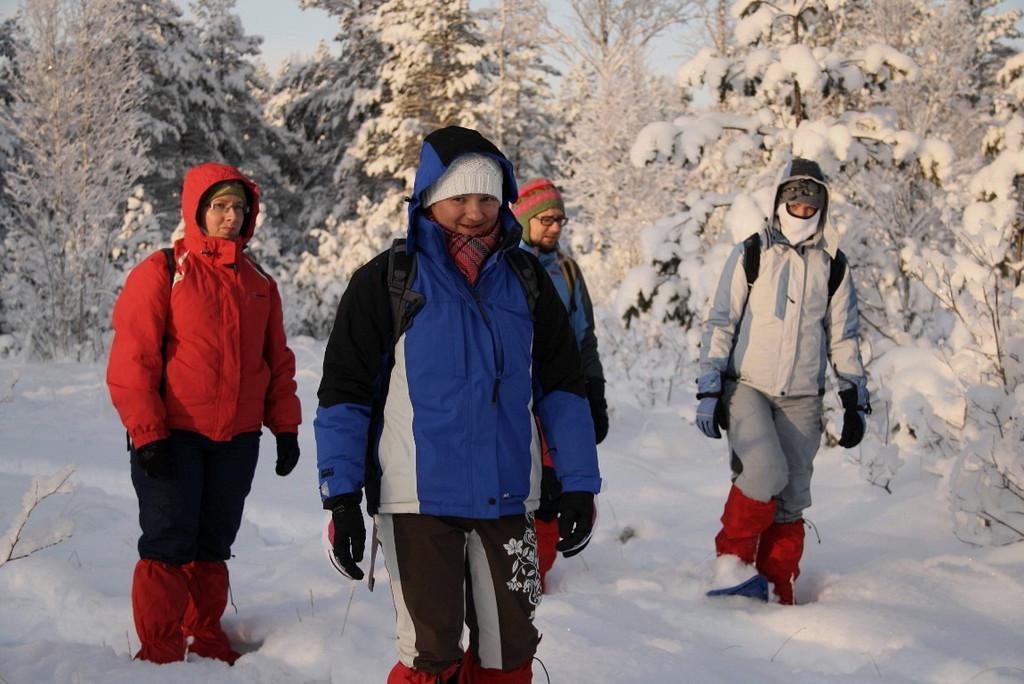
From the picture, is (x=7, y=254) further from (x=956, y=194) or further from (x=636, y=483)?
(x=956, y=194)

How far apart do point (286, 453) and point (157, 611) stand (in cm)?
76

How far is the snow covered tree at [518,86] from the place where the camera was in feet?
67.9

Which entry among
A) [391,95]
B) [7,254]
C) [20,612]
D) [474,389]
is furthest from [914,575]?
[391,95]

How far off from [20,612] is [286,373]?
5.42 feet

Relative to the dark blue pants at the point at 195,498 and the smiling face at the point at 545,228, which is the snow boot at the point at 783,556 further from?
the dark blue pants at the point at 195,498

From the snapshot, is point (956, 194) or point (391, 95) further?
point (391, 95)

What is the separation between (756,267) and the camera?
13.9 feet

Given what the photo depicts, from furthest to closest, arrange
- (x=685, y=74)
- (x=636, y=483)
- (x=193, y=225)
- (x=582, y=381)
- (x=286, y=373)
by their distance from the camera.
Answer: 1. (x=685, y=74)
2. (x=636, y=483)
3. (x=286, y=373)
4. (x=193, y=225)
5. (x=582, y=381)

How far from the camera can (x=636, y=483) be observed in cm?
663

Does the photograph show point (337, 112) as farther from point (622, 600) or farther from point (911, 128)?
point (622, 600)

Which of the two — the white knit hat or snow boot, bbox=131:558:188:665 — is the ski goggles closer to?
the white knit hat

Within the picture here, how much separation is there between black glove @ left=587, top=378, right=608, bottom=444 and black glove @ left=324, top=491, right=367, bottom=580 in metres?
1.88

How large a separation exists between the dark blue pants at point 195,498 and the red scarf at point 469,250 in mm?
1544

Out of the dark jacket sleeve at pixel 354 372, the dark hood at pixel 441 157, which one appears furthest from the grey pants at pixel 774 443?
the dark jacket sleeve at pixel 354 372
